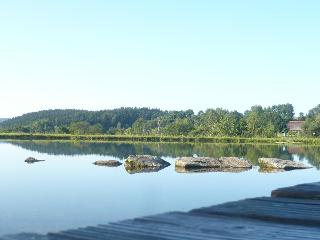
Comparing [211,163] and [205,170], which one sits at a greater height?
[211,163]

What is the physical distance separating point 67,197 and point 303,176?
1497cm

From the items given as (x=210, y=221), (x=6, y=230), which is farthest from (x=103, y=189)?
(x=210, y=221)

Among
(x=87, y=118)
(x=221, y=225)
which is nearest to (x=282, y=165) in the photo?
(x=221, y=225)

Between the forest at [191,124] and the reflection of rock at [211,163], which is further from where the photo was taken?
the forest at [191,124]

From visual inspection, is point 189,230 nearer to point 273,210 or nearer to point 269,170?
point 273,210

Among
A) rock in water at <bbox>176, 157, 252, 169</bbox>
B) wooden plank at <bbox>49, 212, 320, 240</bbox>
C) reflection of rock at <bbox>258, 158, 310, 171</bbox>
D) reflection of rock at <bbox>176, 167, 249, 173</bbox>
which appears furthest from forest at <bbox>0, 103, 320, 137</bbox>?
wooden plank at <bbox>49, 212, 320, 240</bbox>

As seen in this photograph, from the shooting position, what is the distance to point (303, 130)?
9862 cm

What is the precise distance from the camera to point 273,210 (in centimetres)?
795

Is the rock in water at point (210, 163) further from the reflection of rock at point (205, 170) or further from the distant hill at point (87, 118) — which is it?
the distant hill at point (87, 118)

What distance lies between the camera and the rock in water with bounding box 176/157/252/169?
34125mm

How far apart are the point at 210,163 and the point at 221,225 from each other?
94.6 ft

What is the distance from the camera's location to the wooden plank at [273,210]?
7125mm

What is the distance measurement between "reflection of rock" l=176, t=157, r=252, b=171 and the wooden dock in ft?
83.1

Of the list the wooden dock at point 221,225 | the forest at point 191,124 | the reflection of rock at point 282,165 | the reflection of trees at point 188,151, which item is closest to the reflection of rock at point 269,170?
the reflection of rock at point 282,165
